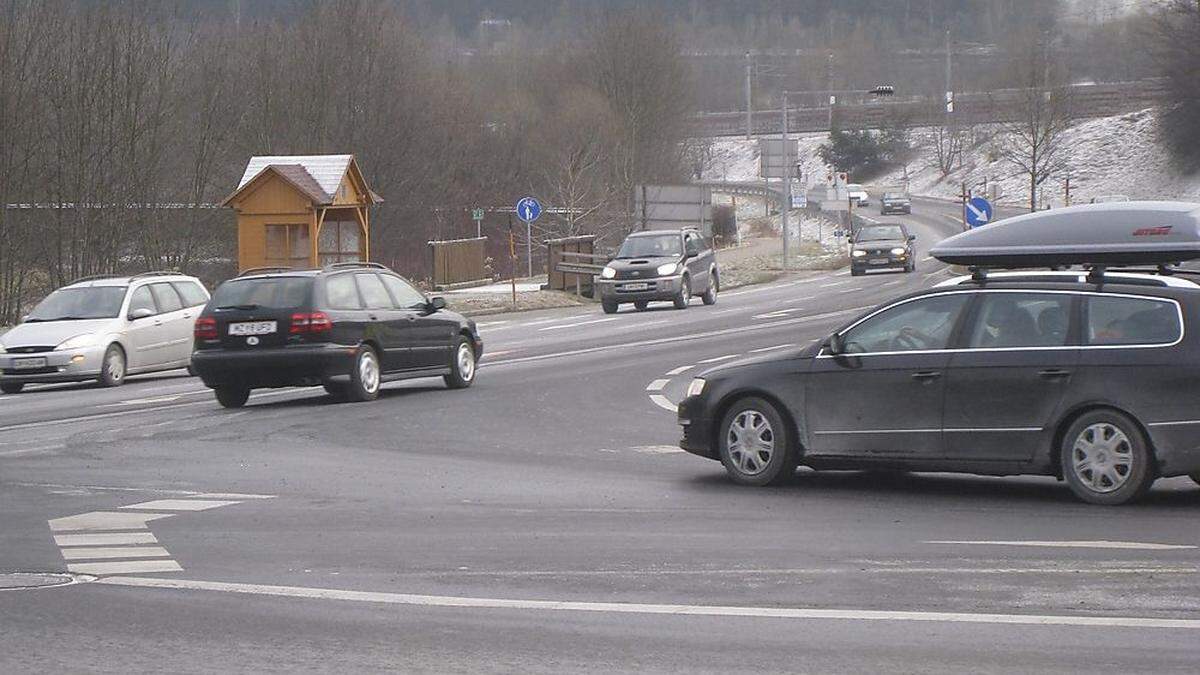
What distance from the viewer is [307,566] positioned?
9.02 metres

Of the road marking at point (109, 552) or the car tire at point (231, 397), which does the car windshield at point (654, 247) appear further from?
the road marking at point (109, 552)

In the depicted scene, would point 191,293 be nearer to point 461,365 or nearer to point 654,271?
point 461,365

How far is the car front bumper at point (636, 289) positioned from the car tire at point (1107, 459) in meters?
29.1

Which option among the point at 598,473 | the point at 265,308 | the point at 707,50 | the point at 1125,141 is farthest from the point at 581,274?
the point at 707,50

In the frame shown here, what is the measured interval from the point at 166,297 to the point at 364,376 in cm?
750

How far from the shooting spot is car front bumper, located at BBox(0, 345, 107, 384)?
23266 mm

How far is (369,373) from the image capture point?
19.5 meters

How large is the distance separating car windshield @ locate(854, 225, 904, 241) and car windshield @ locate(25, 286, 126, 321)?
38465 millimetres

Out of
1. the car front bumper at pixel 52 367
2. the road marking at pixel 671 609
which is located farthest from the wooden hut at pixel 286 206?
the road marking at pixel 671 609

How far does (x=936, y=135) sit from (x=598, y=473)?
126049mm

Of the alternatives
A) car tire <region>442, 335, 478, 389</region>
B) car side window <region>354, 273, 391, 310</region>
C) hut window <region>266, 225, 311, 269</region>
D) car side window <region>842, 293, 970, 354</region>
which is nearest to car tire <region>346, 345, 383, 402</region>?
car side window <region>354, 273, 391, 310</region>

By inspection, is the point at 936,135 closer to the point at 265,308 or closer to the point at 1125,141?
the point at 1125,141

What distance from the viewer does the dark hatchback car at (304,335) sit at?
1880cm

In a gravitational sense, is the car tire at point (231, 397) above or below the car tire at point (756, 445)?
below
